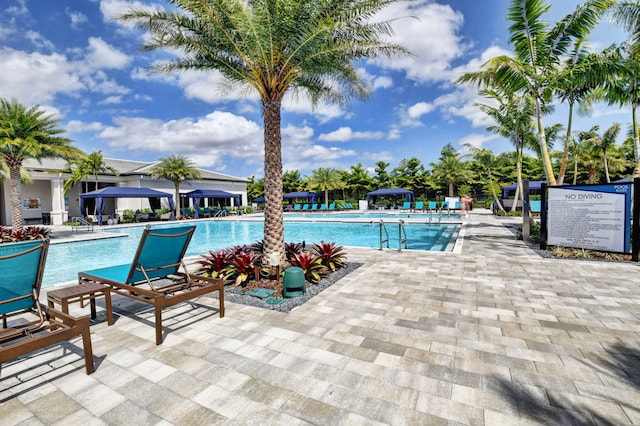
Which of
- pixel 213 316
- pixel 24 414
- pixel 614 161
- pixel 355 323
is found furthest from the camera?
pixel 614 161

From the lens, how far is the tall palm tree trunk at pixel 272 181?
627cm

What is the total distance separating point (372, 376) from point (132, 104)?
87.0ft

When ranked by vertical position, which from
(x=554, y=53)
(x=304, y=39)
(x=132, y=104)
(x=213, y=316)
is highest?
(x=132, y=104)

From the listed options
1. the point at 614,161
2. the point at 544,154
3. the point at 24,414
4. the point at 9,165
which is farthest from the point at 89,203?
the point at 614,161

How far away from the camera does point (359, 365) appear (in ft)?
9.46

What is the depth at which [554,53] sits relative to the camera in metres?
9.52

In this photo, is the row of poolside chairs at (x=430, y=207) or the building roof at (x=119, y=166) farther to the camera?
the row of poolside chairs at (x=430, y=207)

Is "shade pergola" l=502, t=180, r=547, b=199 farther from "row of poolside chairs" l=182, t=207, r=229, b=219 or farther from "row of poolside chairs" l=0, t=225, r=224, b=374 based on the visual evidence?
"row of poolside chairs" l=0, t=225, r=224, b=374

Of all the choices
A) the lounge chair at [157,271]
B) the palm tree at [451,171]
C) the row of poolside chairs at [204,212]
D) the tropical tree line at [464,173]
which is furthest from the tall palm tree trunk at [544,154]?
the row of poolside chairs at [204,212]

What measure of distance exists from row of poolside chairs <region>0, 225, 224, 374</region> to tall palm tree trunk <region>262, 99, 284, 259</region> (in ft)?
6.03

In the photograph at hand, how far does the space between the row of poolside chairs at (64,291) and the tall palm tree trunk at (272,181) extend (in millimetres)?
1837

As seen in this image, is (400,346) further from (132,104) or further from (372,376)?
(132,104)

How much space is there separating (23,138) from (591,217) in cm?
2182

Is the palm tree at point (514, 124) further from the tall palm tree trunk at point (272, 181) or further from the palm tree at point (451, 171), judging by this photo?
the tall palm tree trunk at point (272, 181)
